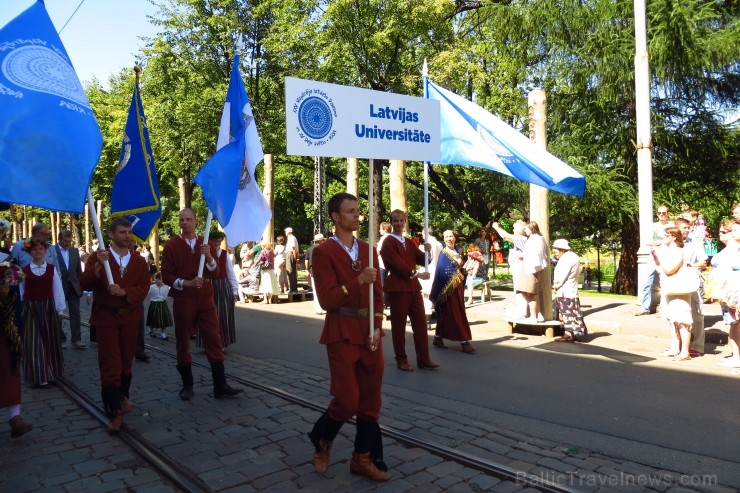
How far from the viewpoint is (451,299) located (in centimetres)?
871

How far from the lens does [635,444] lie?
4.79 m

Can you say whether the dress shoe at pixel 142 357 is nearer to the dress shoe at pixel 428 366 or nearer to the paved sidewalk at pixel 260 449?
the paved sidewalk at pixel 260 449

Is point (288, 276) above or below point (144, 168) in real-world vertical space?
below

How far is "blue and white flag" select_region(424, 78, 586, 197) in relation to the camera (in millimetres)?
7879

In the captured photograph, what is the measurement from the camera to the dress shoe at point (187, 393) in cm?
633

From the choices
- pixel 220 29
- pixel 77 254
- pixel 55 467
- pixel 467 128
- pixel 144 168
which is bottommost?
pixel 55 467

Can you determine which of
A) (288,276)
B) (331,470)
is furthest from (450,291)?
(288,276)

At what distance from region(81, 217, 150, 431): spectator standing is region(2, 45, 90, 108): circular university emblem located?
130 cm

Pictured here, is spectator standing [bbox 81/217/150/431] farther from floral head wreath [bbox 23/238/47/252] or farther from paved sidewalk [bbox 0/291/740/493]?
floral head wreath [bbox 23/238/47/252]

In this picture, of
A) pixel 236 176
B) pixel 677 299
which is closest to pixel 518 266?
pixel 677 299

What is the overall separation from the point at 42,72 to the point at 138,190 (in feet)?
5.61

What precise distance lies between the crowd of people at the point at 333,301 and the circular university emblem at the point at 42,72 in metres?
1.35

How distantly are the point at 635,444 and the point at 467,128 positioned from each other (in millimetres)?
4680

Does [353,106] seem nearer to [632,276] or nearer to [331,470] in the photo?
[331,470]
